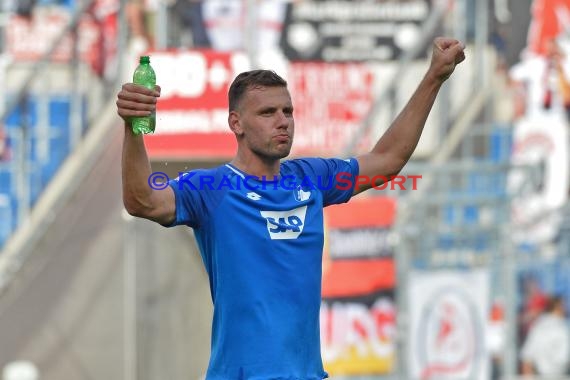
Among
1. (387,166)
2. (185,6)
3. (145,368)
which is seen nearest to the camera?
(387,166)

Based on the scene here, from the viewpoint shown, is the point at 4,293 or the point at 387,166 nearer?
the point at 387,166

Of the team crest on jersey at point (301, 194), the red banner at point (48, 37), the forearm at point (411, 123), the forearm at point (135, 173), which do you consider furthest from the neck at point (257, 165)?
the red banner at point (48, 37)

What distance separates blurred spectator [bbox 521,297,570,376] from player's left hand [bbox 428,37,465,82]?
23.0 feet

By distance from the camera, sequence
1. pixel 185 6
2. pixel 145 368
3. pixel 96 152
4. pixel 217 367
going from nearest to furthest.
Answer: pixel 217 367
pixel 145 368
pixel 96 152
pixel 185 6

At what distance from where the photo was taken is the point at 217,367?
A: 185 inches

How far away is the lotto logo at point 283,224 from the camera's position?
4.77 m

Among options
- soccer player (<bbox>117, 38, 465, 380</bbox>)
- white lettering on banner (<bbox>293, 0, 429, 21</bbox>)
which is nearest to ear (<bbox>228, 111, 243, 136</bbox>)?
soccer player (<bbox>117, 38, 465, 380</bbox>)

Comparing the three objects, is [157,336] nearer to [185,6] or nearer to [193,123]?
[193,123]

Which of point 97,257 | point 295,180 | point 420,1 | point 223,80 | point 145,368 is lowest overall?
point 145,368

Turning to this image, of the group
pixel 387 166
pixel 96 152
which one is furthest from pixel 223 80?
pixel 387 166

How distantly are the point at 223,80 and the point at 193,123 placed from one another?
1.50 feet

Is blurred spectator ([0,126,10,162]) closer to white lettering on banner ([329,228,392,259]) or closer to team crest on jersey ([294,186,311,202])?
white lettering on banner ([329,228,392,259])

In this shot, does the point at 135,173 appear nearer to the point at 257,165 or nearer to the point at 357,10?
the point at 257,165

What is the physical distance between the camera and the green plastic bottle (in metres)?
4.38
